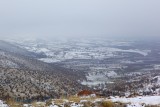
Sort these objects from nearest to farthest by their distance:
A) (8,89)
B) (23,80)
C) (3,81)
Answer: (8,89), (3,81), (23,80)

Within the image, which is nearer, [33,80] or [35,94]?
[35,94]

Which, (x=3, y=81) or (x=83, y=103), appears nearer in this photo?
(x=83, y=103)

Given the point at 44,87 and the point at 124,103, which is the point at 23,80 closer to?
the point at 44,87

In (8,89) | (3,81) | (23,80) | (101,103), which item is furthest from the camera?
(23,80)

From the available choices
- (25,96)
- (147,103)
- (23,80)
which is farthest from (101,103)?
(23,80)

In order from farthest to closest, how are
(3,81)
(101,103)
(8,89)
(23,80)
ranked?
(23,80) < (3,81) < (8,89) < (101,103)

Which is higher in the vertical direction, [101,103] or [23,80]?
[101,103]

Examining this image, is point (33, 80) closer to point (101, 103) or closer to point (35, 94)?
point (35, 94)

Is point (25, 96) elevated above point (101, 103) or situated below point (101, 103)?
below

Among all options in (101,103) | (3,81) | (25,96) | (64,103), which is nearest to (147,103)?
(101,103)
